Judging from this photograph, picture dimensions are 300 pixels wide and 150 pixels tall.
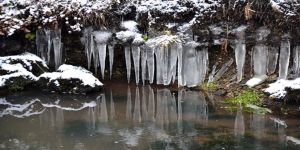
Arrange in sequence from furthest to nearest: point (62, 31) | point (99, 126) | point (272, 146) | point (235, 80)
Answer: point (62, 31)
point (235, 80)
point (99, 126)
point (272, 146)

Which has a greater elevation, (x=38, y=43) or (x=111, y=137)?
(x=38, y=43)

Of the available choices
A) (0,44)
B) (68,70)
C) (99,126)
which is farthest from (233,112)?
(0,44)

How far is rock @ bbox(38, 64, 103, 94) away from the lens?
9578 mm

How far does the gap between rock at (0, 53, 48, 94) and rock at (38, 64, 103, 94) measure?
35 centimetres

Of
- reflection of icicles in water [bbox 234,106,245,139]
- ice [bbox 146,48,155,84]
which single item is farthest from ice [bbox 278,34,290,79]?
ice [bbox 146,48,155,84]

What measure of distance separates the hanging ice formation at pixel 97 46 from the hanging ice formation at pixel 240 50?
9.18ft

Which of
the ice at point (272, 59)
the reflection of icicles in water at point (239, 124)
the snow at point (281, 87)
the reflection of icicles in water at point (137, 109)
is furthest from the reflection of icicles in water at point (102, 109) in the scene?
the ice at point (272, 59)

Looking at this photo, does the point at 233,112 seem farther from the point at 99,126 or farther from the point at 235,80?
the point at 99,126

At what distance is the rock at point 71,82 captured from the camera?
958cm

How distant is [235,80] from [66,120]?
12.4ft

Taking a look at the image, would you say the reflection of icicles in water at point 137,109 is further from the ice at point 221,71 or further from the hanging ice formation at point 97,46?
the ice at point 221,71

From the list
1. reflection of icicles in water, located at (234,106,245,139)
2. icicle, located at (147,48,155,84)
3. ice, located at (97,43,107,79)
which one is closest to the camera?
reflection of icicles in water, located at (234,106,245,139)

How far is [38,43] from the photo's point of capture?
1052cm

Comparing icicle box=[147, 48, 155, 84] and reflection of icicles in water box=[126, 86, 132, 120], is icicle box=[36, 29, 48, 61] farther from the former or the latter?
icicle box=[147, 48, 155, 84]
